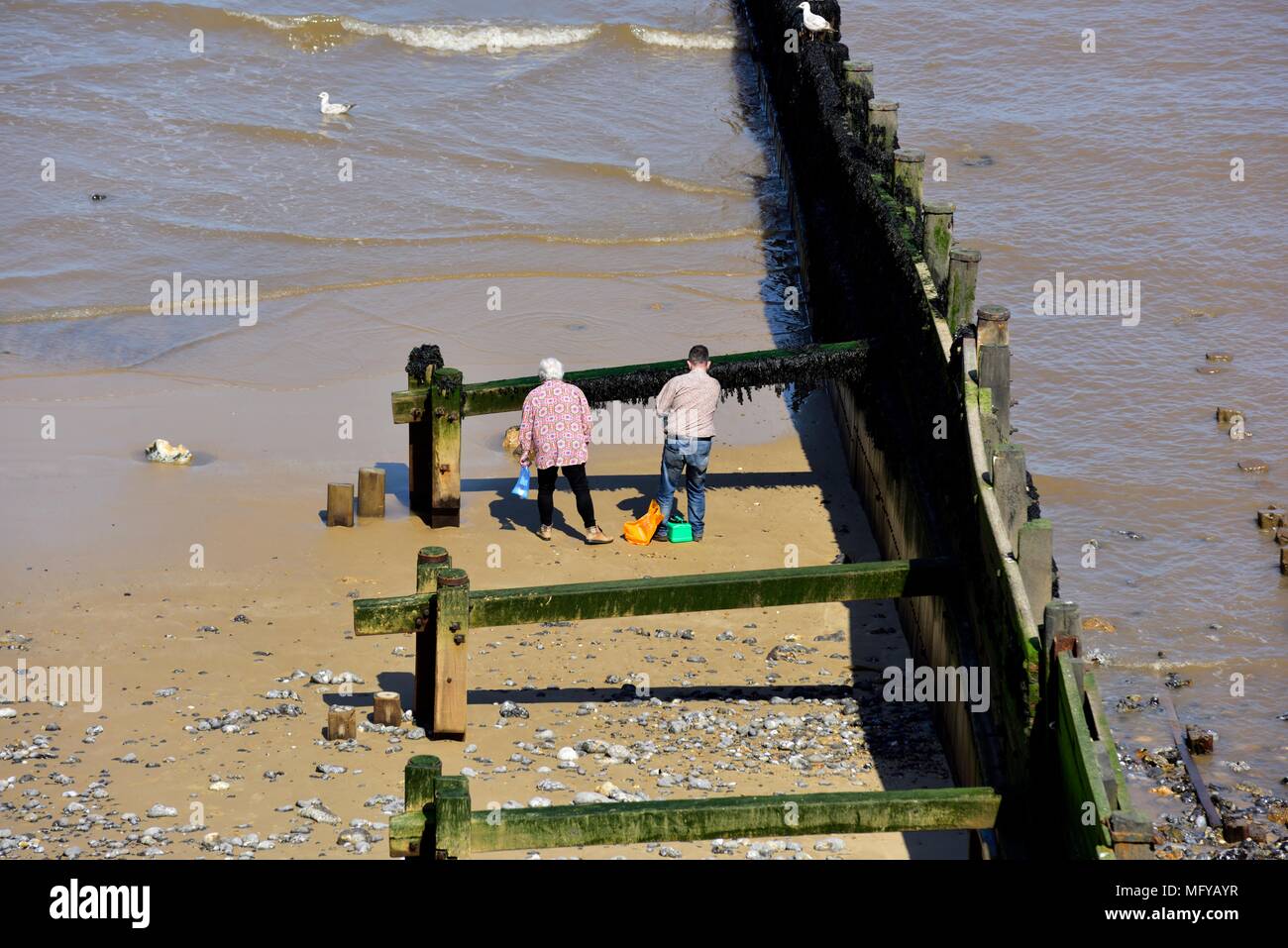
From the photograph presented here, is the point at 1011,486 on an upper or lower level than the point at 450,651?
upper

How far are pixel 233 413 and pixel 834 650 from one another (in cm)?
686

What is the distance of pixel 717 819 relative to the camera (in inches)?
297

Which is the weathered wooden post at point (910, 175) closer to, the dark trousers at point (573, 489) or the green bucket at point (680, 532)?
the green bucket at point (680, 532)

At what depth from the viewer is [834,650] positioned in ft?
36.9

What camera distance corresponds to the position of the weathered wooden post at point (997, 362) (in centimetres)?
980

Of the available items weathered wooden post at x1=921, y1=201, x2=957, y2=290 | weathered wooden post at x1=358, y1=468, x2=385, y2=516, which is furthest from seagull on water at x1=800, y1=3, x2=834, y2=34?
weathered wooden post at x1=358, y1=468, x2=385, y2=516

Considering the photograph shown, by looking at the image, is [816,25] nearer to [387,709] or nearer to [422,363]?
[422,363]

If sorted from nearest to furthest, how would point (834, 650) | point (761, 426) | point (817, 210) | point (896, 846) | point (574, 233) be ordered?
point (896, 846)
point (834, 650)
point (761, 426)
point (817, 210)
point (574, 233)

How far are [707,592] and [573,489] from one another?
10.1 feet

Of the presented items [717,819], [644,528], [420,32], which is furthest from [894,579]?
[420,32]

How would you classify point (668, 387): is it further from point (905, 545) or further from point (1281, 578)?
point (1281, 578)

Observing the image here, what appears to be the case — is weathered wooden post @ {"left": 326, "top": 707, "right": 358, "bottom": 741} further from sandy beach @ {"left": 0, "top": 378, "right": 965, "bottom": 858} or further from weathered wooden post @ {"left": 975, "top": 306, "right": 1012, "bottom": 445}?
weathered wooden post @ {"left": 975, "top": 306, "right": 1012, "bottom": 445}

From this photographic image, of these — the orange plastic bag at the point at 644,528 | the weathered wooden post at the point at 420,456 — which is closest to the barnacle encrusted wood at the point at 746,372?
the orange plastic bag at the point at 644,528

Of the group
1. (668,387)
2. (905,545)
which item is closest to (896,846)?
(905,545)
